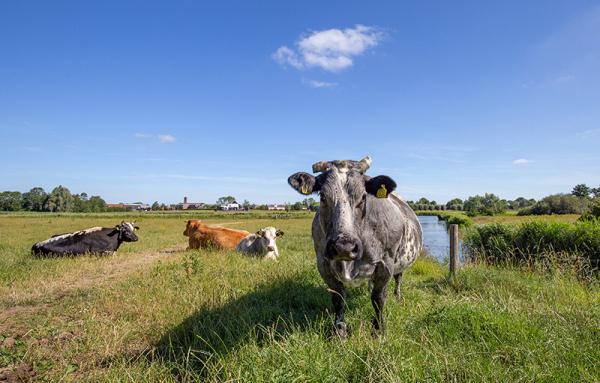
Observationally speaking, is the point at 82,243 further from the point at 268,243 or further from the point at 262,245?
the point at 268,243

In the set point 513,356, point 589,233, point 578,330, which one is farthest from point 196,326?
point 589,233

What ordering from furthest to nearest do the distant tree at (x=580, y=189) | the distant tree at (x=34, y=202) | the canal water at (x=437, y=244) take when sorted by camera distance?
the distant tree at (x=34, y=202)
the distant tree at (x=580, y=189)
the canal water at (x=437, y=244)

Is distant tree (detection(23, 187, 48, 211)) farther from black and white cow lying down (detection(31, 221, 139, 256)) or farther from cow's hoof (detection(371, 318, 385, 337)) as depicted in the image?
cow's hoof (detection(371, 318, 385, 337))

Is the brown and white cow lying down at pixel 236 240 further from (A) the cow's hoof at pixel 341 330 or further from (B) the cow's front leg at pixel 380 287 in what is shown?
(A) the cow's hoof at pixel 341 330

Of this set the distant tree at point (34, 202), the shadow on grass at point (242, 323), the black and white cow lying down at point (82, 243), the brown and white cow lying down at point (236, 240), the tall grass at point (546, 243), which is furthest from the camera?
the distant tree at point (34, 202)

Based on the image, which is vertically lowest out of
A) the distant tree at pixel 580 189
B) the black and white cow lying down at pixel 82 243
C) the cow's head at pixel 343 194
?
the black and white cow lying down at pixel 82 243

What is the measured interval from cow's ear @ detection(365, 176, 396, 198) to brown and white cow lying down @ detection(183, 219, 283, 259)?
743 cm

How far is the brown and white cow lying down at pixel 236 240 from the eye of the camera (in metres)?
12.0

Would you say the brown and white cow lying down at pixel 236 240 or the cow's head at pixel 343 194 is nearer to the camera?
the cow's head at pixel 343 194

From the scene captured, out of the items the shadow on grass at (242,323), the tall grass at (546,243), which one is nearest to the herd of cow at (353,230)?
the shadow on grass at (242,323)

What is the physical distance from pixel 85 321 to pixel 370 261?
12.8ft

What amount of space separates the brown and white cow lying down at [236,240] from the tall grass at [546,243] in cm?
646

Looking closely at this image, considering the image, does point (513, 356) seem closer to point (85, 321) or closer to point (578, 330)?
point (578, 330)

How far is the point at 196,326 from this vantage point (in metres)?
4.28
